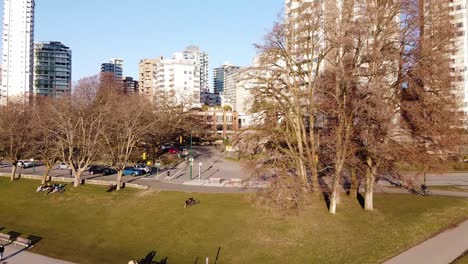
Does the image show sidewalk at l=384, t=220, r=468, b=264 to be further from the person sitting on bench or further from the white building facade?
the white building facade

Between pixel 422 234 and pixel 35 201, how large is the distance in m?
35.9

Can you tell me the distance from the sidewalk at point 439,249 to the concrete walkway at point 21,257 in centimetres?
2111

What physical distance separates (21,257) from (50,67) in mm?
168787

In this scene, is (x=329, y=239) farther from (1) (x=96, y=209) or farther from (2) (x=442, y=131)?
(1) (x=96, y=209)

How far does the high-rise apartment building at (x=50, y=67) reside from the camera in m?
174

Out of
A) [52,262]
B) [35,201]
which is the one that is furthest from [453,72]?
[35,201]

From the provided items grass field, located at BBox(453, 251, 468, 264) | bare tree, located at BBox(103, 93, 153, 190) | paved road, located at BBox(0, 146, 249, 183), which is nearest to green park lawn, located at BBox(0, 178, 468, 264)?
grass field, located at BBox(453, 251, 468, 264)

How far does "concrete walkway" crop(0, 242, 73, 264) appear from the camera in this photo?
24673 mm

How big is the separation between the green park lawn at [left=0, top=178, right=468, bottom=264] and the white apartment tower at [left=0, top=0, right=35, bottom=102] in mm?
159784

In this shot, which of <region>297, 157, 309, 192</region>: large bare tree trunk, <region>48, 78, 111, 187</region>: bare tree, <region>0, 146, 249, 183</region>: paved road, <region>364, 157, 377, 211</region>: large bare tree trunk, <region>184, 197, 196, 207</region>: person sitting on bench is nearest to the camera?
<region>364, 157, 377, 211</region>: large bare tree trunk

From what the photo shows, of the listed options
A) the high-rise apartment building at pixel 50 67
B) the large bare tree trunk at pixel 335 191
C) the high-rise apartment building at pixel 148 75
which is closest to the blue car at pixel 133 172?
the large bare tree trunk at pixel 335 191

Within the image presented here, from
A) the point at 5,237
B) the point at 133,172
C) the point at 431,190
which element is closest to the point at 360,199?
the point at 431,190

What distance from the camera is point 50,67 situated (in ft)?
573

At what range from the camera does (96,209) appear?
35125 millimetres
